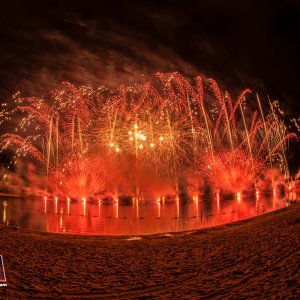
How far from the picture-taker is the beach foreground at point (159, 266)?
22.7 feet

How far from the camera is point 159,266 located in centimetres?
896

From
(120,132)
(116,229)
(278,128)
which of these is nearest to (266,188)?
(278,128)

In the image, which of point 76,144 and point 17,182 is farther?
point 17,182

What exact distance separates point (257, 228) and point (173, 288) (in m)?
7.42

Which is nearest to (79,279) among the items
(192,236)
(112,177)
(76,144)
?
(192,236)

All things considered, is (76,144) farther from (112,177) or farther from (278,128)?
(278,128)

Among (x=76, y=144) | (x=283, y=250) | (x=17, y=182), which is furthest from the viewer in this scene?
(x=17, y=182)

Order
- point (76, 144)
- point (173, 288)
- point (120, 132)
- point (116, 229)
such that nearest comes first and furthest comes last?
point (173, 288)
point (116, 229)
point (120, 132)
point (76, 144)

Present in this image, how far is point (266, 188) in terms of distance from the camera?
41688mm

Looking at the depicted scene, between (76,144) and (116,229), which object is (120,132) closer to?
(76,144)

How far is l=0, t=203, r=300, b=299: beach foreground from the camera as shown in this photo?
6918 millimetres

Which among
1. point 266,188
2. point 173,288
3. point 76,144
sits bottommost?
point 173,288

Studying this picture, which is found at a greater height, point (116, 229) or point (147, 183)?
point (147, 183)

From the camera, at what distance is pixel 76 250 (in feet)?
36.4
